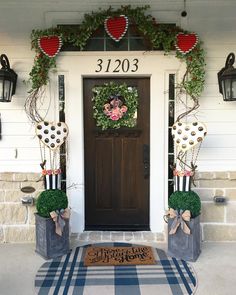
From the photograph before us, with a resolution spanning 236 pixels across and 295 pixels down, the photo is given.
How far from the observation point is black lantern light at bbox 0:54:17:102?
3.21m

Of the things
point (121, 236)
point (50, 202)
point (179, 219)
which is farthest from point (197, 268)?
point (50, 202)

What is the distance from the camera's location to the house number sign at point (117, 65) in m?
3.51

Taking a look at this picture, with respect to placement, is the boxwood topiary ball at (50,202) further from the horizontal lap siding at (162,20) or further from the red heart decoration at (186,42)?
the red heart decoration at (186,42)

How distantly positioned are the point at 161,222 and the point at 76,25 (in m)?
2.38

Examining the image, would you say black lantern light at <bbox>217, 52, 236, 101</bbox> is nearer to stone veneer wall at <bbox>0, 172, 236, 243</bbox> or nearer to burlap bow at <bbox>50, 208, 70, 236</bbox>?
stone veneer wall at <bbox>0, 172, 236, 243</bbox>

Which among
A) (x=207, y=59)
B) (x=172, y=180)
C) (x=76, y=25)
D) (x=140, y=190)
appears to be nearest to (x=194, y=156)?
(x=172, y=180)

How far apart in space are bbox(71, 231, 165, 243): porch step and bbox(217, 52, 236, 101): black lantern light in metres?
1.68

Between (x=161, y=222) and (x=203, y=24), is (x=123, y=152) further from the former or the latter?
(x=203, y=24)

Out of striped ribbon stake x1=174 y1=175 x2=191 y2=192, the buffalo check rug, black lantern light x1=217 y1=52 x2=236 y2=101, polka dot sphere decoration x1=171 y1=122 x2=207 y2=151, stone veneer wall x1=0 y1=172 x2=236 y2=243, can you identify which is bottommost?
the buffalo check rug

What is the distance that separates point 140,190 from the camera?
3.74 metres


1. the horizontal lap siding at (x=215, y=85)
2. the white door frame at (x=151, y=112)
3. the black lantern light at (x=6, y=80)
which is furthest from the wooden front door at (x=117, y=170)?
A: the black lantern light at (x=6, y=80)

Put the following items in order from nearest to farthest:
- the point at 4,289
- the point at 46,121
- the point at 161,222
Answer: the point at 4,289
the point at 46,121
the point at 161,222

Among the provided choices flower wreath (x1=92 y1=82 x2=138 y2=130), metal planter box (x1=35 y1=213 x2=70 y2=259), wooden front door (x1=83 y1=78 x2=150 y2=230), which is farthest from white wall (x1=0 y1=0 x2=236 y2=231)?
metal planter box (x1=35 y1=213 x2=70 y2=259)

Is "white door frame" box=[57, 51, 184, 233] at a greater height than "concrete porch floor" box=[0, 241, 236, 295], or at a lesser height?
greater
